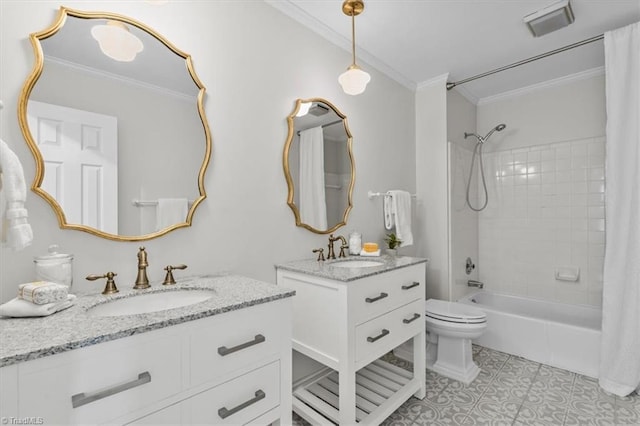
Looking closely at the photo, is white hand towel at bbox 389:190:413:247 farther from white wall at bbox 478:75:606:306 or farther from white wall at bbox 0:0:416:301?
white wall at bbox 478:75:606:306

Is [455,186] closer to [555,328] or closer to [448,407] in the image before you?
[555,328]

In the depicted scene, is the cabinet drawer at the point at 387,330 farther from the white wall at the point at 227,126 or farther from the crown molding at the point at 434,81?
the crown molding at the point at 434,81

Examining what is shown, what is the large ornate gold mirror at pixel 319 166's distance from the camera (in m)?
1.88

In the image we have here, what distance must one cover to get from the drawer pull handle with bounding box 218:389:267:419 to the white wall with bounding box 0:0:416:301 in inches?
24.8

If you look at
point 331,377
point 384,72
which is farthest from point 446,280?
point 384,72

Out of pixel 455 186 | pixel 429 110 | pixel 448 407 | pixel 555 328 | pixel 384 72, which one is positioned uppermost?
pixel 384 72

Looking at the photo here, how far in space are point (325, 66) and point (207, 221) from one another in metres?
1.33

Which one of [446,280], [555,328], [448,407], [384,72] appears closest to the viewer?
[448,407]

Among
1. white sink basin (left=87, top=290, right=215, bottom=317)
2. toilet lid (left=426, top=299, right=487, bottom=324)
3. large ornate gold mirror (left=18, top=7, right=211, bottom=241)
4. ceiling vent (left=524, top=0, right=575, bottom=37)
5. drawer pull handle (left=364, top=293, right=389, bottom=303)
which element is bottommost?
toilet lid (left=426, top=299, right=487, bottom=324)

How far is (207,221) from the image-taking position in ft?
4.94

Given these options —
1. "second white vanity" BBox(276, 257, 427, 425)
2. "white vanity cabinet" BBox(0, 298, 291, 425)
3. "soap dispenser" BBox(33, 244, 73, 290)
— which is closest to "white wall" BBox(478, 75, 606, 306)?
"second white vanity" BBox(276, 257, 427, 425)

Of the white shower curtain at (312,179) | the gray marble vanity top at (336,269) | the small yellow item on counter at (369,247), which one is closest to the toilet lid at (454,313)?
the gray marble vanity top at (336,269)

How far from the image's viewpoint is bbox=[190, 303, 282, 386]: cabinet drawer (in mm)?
941

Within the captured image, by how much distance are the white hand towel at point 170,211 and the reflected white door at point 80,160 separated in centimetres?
16
